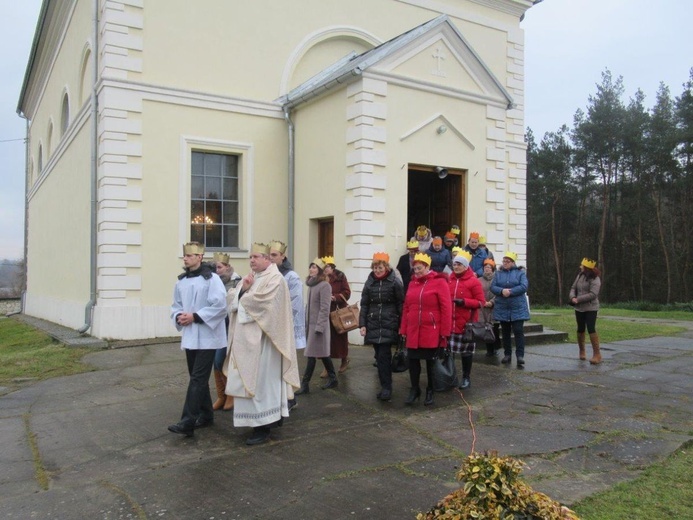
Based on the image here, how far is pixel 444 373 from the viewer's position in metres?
7.80

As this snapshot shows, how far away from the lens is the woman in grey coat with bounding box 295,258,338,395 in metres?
8.12

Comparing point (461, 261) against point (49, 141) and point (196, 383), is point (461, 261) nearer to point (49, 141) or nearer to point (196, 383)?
point (196, 383)

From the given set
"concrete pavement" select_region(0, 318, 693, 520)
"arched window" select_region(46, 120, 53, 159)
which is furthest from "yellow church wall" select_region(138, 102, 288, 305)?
"arched window" select_region(46, 120, 53, 159)

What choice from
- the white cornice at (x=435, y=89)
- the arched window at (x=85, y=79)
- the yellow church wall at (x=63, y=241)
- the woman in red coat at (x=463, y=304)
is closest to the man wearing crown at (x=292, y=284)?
the woman in red coat at (x=463, y=304)

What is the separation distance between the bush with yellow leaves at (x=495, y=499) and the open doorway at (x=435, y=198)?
32.2 ft

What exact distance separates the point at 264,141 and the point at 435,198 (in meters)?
4.25

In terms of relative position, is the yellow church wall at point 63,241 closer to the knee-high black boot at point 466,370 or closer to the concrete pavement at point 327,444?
the concrete pavement at point 327,444

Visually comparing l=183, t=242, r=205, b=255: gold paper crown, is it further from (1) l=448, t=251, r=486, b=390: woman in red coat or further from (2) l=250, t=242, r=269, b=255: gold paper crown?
(1) l=448, t=251, r=486, b=390: woman in red coat

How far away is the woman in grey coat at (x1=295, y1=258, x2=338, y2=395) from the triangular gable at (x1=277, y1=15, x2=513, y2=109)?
497cm

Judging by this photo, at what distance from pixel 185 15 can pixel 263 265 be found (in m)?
9.50

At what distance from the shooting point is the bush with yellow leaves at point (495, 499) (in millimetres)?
2867

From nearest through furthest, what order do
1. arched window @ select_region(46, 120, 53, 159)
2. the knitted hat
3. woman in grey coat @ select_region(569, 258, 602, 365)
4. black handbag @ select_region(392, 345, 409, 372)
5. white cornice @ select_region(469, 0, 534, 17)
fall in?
black handbag @ select_region(392, 345, 409, 372)
the knitted hat
woman in grey coat @ select_region(569, 258, 602, 365)
white cornice @ select_region(469, 0, 534, 17)
arched window @ select_region(46, 120, 53, 159)

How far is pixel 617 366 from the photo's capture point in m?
9.73

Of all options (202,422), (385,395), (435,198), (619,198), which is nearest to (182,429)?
(202,422)
